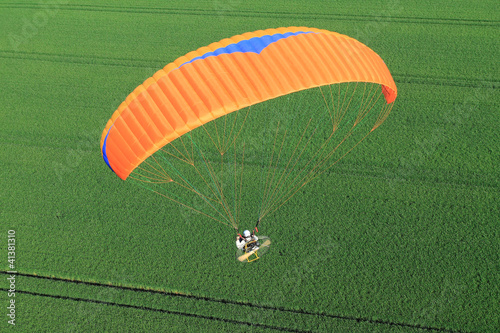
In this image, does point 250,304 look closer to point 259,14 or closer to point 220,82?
point 220,82

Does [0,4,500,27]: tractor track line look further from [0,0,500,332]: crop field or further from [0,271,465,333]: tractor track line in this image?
[0,271,465,333]: tractor track line

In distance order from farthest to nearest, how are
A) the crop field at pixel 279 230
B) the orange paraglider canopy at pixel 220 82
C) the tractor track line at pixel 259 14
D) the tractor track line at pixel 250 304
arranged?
1. the tractor track line at pixel 259 14
2. the crop field at pixel 279 230
3. the tractor track line at pixel 250 304
4. the orange paraglider canopy at pixel 220 82

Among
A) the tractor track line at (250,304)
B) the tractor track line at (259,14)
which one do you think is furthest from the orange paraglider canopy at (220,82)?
the tractor track line at (259,14)

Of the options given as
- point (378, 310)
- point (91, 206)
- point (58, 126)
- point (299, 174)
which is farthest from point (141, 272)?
Answer: point (58, 126)

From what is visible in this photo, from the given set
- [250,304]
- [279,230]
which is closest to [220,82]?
[279,230]

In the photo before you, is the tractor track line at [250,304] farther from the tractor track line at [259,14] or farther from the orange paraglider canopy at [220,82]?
the tractor track line at [259,14]

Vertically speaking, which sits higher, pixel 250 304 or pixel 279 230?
pixel 279 230
